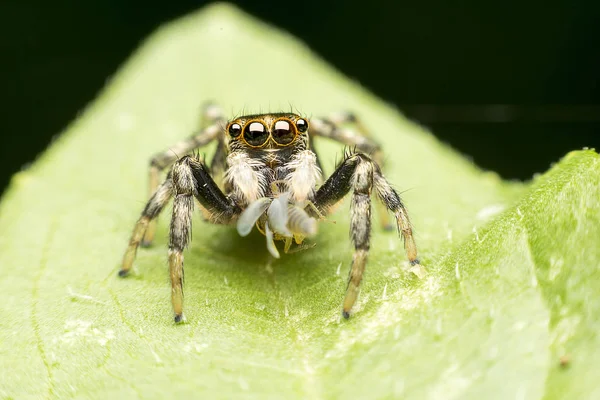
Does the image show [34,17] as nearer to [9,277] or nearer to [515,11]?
[9,277]

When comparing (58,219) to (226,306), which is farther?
(58,219)

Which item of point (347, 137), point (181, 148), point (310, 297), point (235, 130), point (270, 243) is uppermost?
point (347, 137)

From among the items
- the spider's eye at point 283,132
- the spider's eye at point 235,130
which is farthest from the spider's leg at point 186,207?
the spider's eye at point 283,132

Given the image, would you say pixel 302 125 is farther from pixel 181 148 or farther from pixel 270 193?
pixel 181 148

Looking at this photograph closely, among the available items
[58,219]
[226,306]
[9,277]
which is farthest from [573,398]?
[58,219]

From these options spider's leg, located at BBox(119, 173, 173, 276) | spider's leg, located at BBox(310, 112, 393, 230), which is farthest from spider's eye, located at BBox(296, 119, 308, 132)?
spider's leg, located at BBox(119, 173, 173, 276)

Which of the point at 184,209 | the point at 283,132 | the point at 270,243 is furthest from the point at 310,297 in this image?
the point at 283,132
